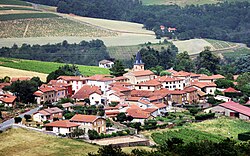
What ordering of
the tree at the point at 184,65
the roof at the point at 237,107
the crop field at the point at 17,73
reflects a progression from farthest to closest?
the tree at the point at 184,65 < the crop field at the point at 17,73 < the roof at the point at 237,107

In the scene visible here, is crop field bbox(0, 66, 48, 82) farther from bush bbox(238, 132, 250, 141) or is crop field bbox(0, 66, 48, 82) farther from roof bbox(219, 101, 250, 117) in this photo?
bush bbox(238, 132, 250, 141)

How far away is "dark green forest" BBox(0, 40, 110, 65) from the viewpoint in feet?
305

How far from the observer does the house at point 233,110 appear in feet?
187

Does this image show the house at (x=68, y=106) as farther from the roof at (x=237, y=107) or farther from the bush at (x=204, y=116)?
the roof at (x=237, y=107)

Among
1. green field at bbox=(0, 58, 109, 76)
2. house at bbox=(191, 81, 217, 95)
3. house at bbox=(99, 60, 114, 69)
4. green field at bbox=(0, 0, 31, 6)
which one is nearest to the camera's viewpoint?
house at bbox=(191, 81, 217, 95)

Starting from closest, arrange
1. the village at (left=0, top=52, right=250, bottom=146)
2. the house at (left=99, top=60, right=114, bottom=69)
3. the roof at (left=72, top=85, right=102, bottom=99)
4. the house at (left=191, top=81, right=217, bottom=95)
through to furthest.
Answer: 1. the village at (left=0, top=52, right=250, bottom=146)
2. the roof at (left=72, top=85, right=102, bottom=99)
3. the house at (left=191, top=81, right=217, bottom=95)
4. the house at (left=99, top=60, right=114, bottom=69)

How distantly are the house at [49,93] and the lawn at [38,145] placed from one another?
12932mm

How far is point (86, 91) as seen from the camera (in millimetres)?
61406

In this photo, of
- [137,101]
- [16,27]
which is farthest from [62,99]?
[16,27]

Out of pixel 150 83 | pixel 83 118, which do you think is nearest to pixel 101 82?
A: pixel 150 83

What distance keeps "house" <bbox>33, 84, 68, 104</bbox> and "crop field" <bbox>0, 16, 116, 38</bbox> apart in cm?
4276

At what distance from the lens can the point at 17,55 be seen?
91438 mm

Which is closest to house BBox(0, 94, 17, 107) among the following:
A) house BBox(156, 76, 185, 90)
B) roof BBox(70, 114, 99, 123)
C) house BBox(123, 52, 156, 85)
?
roof BBox(70, 114, 99, 123)

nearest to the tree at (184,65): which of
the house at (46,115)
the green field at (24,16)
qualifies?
the house at (46,115)
